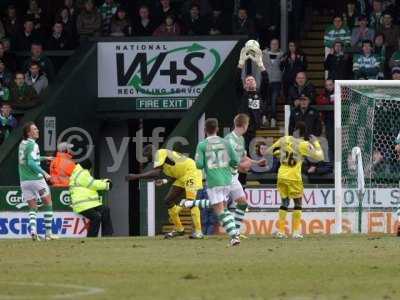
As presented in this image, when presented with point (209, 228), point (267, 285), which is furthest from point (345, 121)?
point (267, 285)

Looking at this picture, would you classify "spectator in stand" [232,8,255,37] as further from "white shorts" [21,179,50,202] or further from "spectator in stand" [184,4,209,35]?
"white shorts" [21,179,50,202]

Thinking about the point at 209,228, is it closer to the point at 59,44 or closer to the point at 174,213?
the point at 174,213

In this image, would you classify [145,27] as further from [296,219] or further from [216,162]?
[216,162]

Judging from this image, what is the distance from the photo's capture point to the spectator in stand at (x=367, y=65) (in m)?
30.3

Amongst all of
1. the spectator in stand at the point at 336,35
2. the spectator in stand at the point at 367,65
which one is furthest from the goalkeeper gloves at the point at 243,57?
the spectator in stand at the point at 367,65

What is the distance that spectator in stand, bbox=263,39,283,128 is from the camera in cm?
3100

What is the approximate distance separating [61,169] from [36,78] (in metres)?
3.15

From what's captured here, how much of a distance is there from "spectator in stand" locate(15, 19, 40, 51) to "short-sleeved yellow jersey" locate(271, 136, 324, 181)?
10997mm

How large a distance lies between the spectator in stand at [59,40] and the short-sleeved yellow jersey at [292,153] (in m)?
10.6

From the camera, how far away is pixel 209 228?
28.5 m

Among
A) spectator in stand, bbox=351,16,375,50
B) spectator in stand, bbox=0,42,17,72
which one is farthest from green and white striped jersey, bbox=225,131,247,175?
spectator in stand, bbox=0,42,17,72

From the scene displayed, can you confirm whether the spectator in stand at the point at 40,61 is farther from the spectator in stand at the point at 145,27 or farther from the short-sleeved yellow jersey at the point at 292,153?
the short-sleeved yellow jersey at the point at 292,153

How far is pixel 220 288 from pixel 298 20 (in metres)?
17.9

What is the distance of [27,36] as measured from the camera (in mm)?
33844
